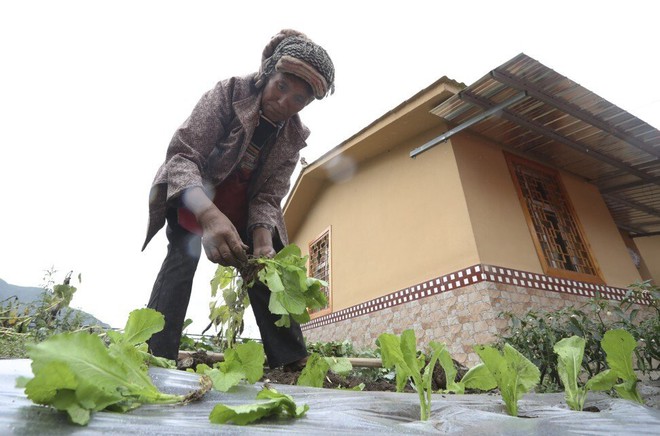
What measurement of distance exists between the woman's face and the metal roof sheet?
114 inches

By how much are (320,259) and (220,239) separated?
20.7 feet

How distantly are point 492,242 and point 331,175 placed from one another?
3.79 m

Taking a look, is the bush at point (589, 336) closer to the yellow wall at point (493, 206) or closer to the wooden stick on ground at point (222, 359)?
the wooden stick on ground at point (222, 359)

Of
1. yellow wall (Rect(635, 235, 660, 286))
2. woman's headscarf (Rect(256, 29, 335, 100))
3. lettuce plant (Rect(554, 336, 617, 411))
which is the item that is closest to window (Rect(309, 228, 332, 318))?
woman's headscarf (Rect(256, 29, 335, 100))

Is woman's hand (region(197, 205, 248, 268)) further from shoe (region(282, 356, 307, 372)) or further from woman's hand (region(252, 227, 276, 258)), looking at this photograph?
shoe (region(282, 356, 307, 372))

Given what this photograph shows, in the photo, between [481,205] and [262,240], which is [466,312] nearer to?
[481,205]

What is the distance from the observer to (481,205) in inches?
191

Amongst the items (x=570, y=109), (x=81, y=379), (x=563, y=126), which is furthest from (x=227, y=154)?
(x=563, y=126)

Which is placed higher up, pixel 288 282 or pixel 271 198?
pixel 271 198

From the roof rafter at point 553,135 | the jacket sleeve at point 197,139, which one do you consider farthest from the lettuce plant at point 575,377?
the roof rafter at point 553,135

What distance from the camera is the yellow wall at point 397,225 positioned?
4.83m

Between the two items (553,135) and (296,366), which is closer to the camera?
(296,366)

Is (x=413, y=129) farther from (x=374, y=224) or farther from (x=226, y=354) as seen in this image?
(x=226, y=354)

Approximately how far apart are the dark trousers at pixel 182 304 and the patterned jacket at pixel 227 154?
5.3 inches
